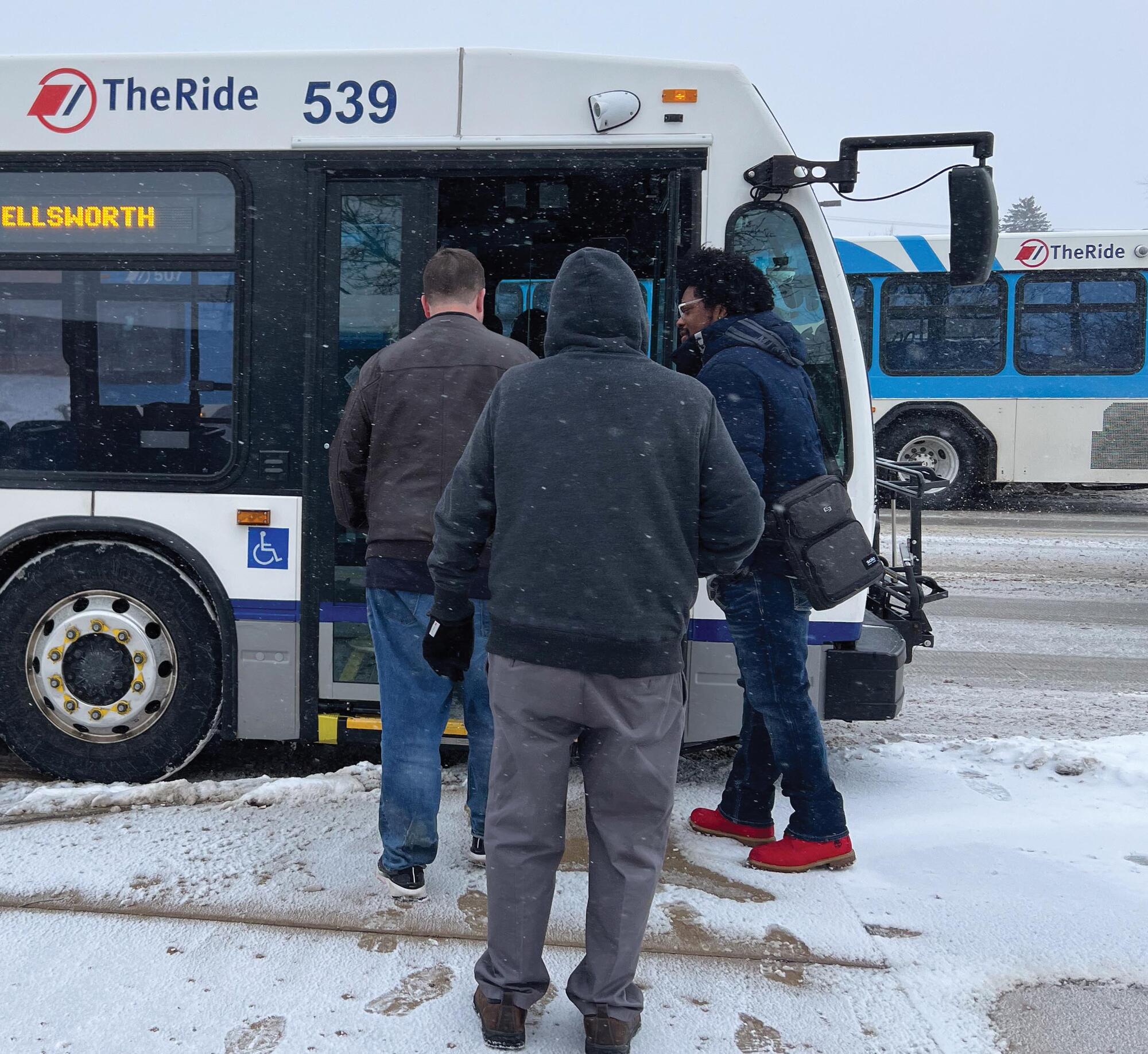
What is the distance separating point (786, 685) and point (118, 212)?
312cm

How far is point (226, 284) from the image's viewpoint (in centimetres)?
447

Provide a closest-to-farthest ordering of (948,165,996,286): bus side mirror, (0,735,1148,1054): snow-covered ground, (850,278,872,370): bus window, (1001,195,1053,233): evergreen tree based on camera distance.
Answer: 1. (0,735,1148,1054): snow-covered ground
2. (948,165,996,286): bus side mirror
3. (850,278,872,370): bus window
4. (1001,195,1053,233): evergreen tree

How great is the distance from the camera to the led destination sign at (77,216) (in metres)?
4.49

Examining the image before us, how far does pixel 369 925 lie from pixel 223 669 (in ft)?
4.99

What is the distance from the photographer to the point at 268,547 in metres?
4.47

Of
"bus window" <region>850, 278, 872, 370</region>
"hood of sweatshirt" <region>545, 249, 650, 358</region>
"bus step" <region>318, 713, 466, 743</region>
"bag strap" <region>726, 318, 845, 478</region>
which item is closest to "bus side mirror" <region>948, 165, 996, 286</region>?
"bag strap" <region>726, 318, 845, 478</region>

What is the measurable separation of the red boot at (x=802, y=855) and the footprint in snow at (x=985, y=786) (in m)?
1.06

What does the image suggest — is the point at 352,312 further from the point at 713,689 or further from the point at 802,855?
the point at 802,855

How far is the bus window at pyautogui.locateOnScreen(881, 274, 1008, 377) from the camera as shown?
1490 centimetres

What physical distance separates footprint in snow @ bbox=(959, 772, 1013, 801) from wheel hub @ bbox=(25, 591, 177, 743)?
322 cm

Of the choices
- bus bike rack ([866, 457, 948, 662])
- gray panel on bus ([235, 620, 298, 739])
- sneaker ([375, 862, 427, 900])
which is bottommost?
sneaker ([375, 862, 427, 900])

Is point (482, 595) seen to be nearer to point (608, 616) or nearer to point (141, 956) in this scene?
point (608, 616)

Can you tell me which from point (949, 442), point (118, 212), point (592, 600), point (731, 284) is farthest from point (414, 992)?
point (949, 442)

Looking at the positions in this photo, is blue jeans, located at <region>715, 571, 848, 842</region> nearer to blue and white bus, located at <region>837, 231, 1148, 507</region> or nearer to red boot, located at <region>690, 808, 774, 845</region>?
red boot, located at <region>690, 808, 774, 845</region>
